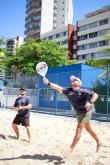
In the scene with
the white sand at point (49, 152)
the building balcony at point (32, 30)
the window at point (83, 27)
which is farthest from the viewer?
the building balcony at point (32, 30)

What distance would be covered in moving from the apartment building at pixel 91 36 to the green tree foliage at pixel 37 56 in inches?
868

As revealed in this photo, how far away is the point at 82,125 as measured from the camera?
23.3 ft

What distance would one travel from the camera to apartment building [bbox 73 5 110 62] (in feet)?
224

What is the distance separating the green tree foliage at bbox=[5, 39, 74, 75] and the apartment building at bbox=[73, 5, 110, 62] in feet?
72.3

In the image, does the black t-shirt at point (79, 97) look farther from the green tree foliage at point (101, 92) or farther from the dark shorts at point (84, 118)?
the green tree foliage at point (101, 92)

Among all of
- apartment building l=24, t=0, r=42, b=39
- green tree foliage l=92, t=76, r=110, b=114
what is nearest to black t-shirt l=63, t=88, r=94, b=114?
green tree foliage l=92, t=76, r=110, b=114

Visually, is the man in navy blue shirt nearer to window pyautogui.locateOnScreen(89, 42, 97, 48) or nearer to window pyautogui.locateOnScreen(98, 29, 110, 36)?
window pyautogui.locateOnScreen(98, 29, 110, 36)

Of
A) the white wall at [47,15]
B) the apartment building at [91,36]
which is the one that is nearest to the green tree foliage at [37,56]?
the apartment building at [91,36]

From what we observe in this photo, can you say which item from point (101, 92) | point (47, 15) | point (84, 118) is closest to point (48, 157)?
point (84, 118)

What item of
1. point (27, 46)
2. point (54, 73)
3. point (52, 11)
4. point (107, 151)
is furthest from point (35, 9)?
point (107, 151)

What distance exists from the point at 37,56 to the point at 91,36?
28.5 meters

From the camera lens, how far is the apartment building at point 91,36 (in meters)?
68.2

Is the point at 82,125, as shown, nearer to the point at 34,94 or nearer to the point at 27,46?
the point at 34,94

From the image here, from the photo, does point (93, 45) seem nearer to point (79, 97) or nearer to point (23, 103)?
point (23, 103)
